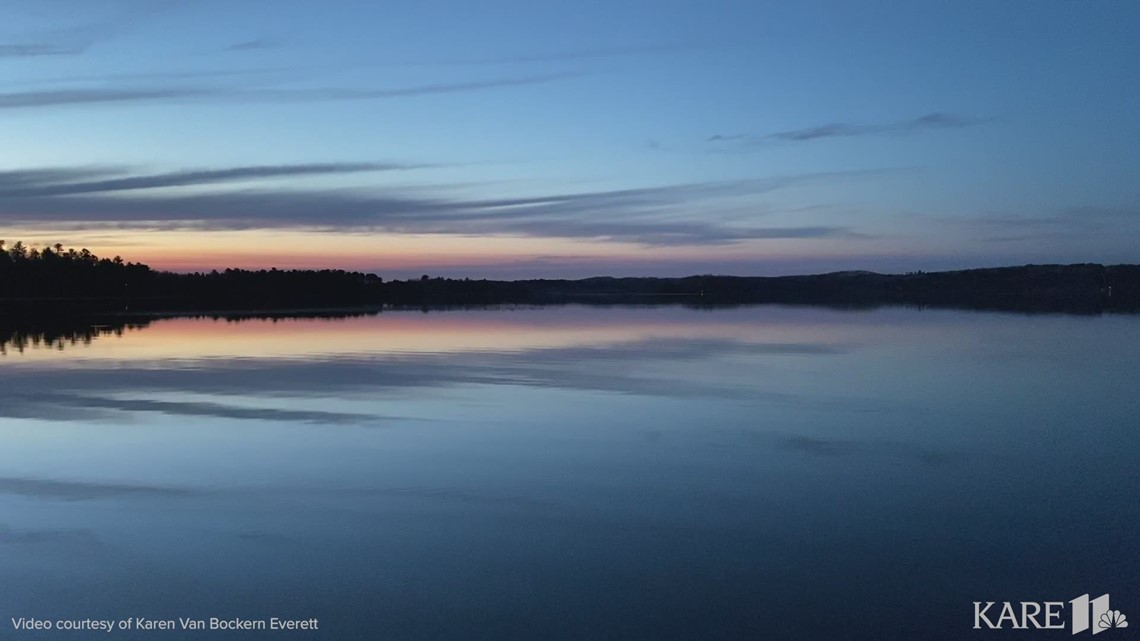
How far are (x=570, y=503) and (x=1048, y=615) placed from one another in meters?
3.99

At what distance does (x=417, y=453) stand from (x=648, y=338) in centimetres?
2215

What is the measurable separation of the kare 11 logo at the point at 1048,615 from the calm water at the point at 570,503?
138mm

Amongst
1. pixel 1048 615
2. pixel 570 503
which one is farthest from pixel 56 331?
pixel 1048 615

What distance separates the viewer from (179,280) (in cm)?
8931

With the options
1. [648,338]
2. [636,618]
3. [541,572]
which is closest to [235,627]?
[541,572]

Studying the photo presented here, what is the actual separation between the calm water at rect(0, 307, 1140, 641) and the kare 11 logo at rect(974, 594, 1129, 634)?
0.45 feet

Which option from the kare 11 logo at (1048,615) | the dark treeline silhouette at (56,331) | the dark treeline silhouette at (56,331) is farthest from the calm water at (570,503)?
the dark treeline silhouette at (56,331)

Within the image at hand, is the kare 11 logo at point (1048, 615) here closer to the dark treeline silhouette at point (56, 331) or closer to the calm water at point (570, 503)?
the calm water at point (570, 503)

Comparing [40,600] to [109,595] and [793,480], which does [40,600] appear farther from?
[793,480]

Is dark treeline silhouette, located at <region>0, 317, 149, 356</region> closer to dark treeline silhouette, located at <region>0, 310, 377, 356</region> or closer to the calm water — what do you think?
dark treeline silhouette, located at <region>0, 310, 377, 356</region>

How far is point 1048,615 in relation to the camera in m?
5.91

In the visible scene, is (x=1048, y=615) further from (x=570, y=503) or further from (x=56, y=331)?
(x=56, y=331)

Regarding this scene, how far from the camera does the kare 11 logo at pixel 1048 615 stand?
5758mm

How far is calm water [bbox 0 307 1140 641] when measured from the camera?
6.12m
